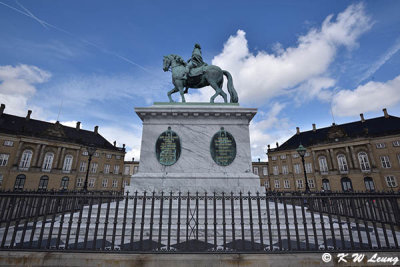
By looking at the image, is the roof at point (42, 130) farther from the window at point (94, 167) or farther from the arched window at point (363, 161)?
the arched window at point (363, 161)

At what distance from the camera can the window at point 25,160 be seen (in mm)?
34312

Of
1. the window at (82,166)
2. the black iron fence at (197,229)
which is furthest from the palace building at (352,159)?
the window at (82,166)

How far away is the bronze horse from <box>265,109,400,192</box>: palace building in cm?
3415

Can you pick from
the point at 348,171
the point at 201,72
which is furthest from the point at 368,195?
the point at 348,171

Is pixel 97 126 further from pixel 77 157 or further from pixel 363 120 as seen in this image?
pixel 363 120

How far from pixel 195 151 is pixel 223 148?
1.21 meters

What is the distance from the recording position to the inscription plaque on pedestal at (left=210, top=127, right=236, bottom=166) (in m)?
7.46

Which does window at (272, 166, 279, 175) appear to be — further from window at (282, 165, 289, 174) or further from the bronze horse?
the bronze horse

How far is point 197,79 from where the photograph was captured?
30.3 ft

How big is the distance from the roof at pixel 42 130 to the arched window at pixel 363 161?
51.4m

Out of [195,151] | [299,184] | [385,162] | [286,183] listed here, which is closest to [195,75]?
[195,151]

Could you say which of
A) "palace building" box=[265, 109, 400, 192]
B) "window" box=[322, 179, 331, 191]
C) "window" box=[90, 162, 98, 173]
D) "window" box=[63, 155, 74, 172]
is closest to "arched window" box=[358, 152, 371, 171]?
"palace building" box=[265, 109, 400, 192]

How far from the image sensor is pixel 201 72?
29.7 feet

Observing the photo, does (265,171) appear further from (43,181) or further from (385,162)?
(43,181)
